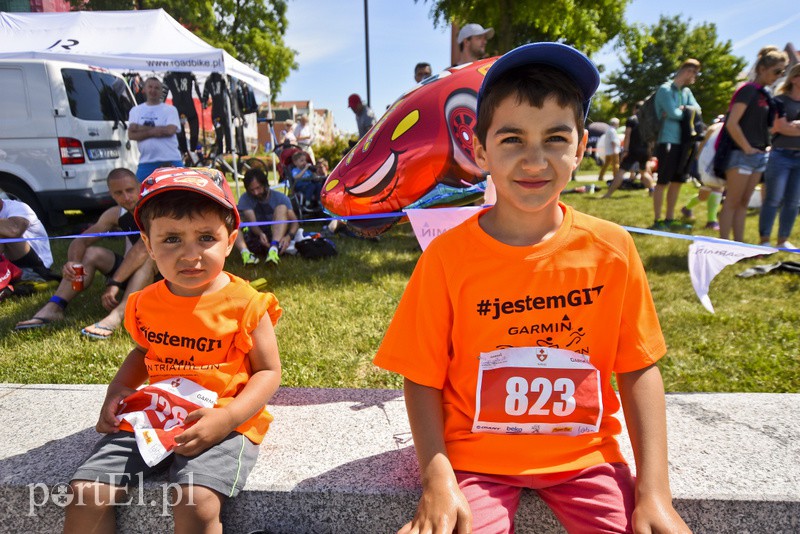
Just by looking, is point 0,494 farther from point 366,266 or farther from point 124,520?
point 366,266

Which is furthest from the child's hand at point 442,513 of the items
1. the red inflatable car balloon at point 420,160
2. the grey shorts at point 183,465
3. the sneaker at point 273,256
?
Answer: the sneaker at point 273,256

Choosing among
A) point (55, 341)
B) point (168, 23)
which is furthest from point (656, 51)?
point (55, 341)

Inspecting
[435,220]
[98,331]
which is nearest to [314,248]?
[98,331]

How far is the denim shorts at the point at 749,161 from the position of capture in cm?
585

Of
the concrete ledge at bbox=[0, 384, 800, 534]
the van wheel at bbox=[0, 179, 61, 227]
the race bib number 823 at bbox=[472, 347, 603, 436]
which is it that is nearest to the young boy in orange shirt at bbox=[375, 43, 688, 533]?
the race bib number 823 at bbox=[472, 347, 603, 436]

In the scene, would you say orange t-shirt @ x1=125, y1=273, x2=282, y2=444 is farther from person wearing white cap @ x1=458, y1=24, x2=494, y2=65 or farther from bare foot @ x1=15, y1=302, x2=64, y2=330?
person wearing white cap @ x1=458, y1=24, x2=494, y2=65

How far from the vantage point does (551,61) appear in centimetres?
157

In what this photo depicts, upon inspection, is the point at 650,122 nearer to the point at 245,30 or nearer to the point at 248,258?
the point at 248,258

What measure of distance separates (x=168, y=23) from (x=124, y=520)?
36.1 feet

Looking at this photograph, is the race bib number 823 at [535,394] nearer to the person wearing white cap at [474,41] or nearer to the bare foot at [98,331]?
the bare foot at [98,331]

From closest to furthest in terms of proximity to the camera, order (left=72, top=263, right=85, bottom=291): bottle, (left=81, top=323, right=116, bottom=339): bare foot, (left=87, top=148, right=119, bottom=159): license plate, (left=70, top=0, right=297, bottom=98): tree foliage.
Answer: (left=81, top=323, right=116, bottom=339): bare foot → (left=72, top=263, right=85, bottom=291): bottle → (left=87, top=148, right=119, bottom=159): license plate → (left=70, top=0, right=297, bottom=98): tree foliage

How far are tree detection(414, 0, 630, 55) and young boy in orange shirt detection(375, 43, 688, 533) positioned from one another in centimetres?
945

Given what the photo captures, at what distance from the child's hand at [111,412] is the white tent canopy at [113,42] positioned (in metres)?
8.47

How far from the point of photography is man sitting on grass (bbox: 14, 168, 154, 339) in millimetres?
4227
